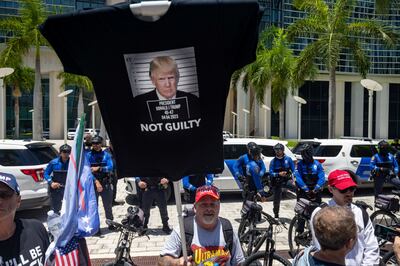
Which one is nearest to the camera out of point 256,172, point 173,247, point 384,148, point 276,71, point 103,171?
point 173,247

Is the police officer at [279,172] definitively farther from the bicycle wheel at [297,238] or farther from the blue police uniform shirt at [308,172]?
the bicycle wheel at [297,238]

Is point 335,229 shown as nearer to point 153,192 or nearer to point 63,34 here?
point 63,34

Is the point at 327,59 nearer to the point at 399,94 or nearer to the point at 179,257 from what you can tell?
the point at 179,257

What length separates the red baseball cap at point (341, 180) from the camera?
3.50 meters

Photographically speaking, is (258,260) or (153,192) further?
(153,192)

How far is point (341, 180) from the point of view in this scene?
3533mm

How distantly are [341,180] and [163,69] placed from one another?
201 cm

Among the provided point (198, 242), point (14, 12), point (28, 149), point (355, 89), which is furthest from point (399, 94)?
point (198, 242)

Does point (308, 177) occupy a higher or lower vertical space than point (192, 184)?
higher

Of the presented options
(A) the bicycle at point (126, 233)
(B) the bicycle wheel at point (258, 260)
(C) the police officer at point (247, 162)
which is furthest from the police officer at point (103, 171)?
(B) the bicycle wheel at point (258, 260)

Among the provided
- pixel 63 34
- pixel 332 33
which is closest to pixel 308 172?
pixel 63 34

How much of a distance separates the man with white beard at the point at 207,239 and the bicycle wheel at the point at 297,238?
338 cm

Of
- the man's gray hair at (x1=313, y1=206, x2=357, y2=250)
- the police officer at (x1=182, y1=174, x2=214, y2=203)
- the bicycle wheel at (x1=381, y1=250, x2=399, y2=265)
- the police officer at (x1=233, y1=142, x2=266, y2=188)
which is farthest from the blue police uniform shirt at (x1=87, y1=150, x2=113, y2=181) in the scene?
the man's gray hair at (x1=313, y1=206, x2=357, y2=250)

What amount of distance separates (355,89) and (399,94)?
6.55m
